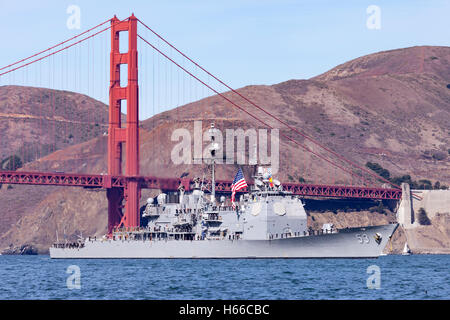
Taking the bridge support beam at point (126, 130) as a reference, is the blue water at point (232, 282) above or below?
below

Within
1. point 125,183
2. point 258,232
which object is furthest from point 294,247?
point 125,183

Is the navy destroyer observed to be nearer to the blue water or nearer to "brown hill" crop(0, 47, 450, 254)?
the blue water

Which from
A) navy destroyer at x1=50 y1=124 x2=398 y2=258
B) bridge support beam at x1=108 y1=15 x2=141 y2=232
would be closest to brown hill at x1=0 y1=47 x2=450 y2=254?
bridge support beam at x1=108 y1=15 x2=141 y2=232

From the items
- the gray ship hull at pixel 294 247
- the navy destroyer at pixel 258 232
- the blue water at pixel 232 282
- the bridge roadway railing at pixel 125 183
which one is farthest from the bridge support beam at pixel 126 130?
the blue water at pixel 232 282

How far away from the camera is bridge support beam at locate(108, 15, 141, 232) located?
341 ft

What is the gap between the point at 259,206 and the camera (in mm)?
71812

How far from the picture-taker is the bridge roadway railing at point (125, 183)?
10550 centimetres

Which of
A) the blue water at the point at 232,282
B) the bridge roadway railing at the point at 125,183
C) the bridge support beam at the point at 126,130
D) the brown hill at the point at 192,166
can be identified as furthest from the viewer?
the brown hill at the point at 192,166

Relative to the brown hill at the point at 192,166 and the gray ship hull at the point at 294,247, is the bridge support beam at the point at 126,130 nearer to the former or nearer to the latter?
the brown hill at the point at 192,166

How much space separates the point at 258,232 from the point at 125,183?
3668 centimetres

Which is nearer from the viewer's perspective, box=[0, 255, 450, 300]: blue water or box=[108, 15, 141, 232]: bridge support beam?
box=[0, 255, 450, 300]: blue water

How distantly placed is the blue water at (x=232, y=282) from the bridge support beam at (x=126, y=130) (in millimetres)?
35292

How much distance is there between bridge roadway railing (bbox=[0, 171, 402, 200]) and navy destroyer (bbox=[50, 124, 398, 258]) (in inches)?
856

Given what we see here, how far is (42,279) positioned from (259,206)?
2179 cm
